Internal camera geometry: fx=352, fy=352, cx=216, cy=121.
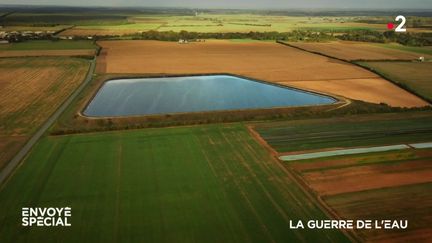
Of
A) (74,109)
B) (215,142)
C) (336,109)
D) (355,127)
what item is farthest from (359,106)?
(74,109)

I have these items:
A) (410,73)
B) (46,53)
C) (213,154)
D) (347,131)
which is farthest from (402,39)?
(213,154)

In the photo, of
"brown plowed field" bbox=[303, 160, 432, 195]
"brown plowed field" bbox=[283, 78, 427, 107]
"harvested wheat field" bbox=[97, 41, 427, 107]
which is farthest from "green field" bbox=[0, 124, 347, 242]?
"harvested wheat field" bbox=[97, 41, 427, 107]

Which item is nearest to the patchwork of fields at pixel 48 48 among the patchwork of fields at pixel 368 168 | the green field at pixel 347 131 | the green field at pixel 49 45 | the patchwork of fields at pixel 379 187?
the green field at pixel 49 45

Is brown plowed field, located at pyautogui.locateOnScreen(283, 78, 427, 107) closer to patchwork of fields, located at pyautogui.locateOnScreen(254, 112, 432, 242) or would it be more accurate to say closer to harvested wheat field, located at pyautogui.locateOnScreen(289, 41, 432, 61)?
patchwork of fields, located at pyautogui.locateOnScreen(254, 112, 432, 242)

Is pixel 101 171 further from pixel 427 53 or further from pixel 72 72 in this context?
pixel 427 53

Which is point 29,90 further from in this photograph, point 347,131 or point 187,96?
point 347,131

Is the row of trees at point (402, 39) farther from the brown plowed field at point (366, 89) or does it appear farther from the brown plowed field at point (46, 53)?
the brown plowed field at point (46, 53)
